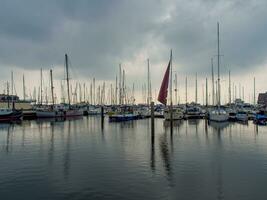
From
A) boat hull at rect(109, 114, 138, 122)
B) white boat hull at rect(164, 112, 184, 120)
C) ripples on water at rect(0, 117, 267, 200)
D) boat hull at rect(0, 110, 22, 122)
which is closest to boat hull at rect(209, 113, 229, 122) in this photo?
white boat hull at rect(164, 112, 184, 120)

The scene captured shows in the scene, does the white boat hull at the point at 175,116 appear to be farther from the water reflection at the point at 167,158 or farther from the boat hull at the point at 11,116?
the water reflection at the point at 167,158

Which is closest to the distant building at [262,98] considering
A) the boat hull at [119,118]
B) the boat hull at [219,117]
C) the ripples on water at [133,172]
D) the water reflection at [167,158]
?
the boat hull at [219,117]

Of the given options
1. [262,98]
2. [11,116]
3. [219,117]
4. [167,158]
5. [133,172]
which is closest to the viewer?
[133,172]

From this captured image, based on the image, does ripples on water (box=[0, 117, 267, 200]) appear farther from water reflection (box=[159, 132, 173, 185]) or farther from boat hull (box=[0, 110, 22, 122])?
boat hull (box=[0, 110, 22, 122])

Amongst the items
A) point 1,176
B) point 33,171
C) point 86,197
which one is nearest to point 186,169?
point 86,197

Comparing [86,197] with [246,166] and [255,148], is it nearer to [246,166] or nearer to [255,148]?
[246,166]

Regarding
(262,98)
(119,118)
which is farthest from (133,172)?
(262,98)

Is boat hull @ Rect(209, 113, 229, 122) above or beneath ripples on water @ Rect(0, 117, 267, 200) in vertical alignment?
above

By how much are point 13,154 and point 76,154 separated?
6.07 m

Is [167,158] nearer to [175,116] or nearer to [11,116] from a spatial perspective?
[175,116]

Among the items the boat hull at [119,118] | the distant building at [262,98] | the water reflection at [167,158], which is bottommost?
the water reflection at [167,158]

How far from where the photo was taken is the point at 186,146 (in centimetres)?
3619

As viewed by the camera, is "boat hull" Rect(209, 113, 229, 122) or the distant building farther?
the distant building

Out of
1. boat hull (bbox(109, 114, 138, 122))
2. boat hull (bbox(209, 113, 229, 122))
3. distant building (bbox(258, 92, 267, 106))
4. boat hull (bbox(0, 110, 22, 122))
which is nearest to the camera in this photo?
boat hull (bbox(209, 113, 229, 122))
